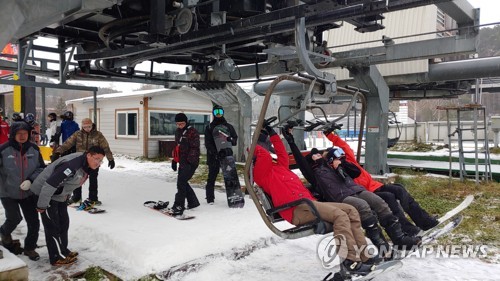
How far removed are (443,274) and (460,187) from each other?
5705 millimetres

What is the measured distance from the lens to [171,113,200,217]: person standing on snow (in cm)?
565

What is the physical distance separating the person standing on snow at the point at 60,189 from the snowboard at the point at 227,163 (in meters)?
2.60

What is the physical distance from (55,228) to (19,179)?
632mm

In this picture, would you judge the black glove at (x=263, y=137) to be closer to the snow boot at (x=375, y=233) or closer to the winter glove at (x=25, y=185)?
the snow boot at (x=375, y=233)

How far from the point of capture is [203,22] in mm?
5316

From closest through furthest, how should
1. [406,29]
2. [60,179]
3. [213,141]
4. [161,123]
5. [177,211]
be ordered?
[60,179]
[177,211]
[213,141]
[406,29]
[161,123]

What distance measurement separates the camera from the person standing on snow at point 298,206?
10.2 feet

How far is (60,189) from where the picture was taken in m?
3.86

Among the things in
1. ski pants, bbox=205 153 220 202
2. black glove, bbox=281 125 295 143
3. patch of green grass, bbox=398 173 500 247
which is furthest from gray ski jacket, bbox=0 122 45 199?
patch of green grass, bbox=398 173 500 247

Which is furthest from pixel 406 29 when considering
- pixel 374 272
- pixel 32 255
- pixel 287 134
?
pixel 32 255

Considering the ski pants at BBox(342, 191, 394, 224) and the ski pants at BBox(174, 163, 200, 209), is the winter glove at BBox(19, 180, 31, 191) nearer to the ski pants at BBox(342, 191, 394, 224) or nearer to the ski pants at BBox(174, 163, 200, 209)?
the ski pants at BBox(174, 163, 200, 209)

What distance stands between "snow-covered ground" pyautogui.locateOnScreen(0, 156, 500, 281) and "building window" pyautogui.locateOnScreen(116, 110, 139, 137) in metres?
10.8

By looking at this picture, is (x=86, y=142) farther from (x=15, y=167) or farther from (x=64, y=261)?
(x=64, y=261)

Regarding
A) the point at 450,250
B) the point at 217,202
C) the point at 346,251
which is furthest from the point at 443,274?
the point at 217,202
